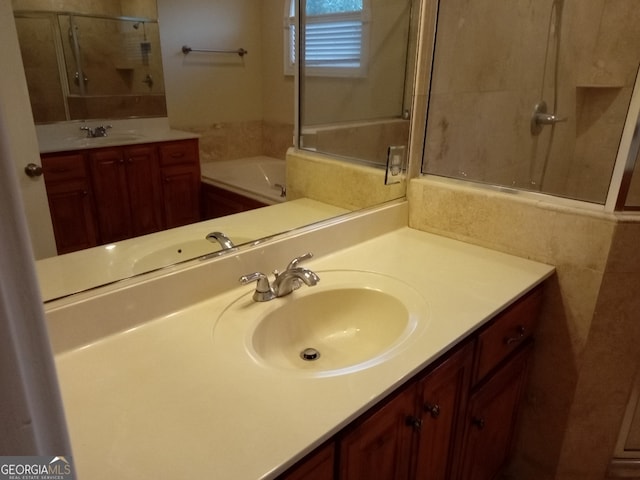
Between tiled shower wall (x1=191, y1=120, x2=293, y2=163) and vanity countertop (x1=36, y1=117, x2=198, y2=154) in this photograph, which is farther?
tiled shower wall (x1=191, y1=120, x2=293, y2=163)

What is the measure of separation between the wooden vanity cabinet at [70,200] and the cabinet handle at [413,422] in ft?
2.55

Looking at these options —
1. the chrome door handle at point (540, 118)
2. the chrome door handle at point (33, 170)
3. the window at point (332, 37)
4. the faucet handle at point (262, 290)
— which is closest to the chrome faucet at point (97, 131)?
the chrome door handle at point (33, 170)

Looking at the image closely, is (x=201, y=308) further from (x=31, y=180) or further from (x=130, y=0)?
(x=130, y=0)

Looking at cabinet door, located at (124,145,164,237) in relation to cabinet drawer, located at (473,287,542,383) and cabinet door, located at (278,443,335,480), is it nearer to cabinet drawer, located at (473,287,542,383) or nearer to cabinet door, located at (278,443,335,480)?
cabinet door, located at (278,443,335,480)

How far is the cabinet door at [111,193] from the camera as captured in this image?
974 millimetres

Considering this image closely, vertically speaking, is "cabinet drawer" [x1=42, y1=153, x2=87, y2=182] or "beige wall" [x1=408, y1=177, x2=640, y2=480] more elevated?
"cabinet drawer" [x1=42, y1=153, x2=87, y2=182]

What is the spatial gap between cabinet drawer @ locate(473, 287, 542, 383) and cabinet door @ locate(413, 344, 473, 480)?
59 mm

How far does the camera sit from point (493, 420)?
4.56 feet

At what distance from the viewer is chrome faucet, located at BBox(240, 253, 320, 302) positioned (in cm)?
113

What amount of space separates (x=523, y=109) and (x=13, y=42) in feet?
6.08

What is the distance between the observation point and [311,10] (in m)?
1.39

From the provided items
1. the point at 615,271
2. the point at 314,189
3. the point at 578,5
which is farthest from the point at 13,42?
the point at 578,5

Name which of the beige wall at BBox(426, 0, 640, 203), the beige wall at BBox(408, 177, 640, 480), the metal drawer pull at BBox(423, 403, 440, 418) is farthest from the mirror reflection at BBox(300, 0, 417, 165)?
the metal drawer pull at BBox(423, 403, 440, 418)

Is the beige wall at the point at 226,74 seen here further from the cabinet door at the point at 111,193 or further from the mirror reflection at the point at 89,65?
the cabinet door at the point at 111,193
